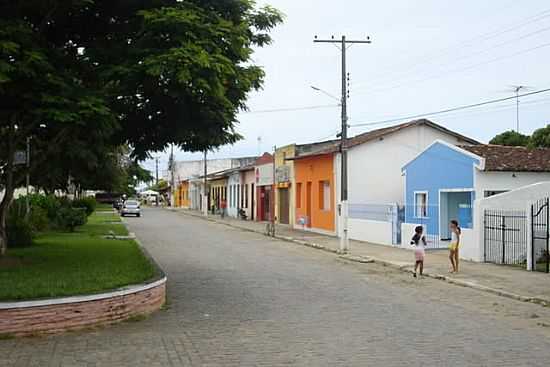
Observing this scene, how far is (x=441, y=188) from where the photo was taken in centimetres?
2653

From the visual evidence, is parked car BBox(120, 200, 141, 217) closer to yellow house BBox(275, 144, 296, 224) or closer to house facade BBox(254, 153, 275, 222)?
house facade BBox(254, 153, 275, 222)

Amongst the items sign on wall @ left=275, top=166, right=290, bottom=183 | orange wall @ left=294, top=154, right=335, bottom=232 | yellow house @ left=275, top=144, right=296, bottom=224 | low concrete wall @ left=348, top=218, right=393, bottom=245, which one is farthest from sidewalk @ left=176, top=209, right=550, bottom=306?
sign on wall @ left=275, top=166, right=290, bottom=183

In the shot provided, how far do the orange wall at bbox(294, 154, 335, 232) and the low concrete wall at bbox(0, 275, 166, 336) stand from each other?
2381 centimetres

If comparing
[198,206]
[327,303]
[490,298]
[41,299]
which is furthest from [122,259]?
[198,206]

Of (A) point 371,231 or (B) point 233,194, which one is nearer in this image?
(A) point 371,231

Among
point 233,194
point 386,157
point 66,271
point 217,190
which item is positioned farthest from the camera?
point 217,190

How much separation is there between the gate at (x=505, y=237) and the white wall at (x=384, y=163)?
12.6 m

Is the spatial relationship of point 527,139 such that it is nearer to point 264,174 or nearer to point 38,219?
point 264,174

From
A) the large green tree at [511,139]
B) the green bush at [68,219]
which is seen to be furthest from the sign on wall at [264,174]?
the green bush at [68,219]

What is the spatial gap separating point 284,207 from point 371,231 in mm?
16049

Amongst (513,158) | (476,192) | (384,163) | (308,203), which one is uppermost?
(384,163)

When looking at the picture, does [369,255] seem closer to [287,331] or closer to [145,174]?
[287,331]

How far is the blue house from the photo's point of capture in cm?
2491

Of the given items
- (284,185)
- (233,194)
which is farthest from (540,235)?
(233,194)
